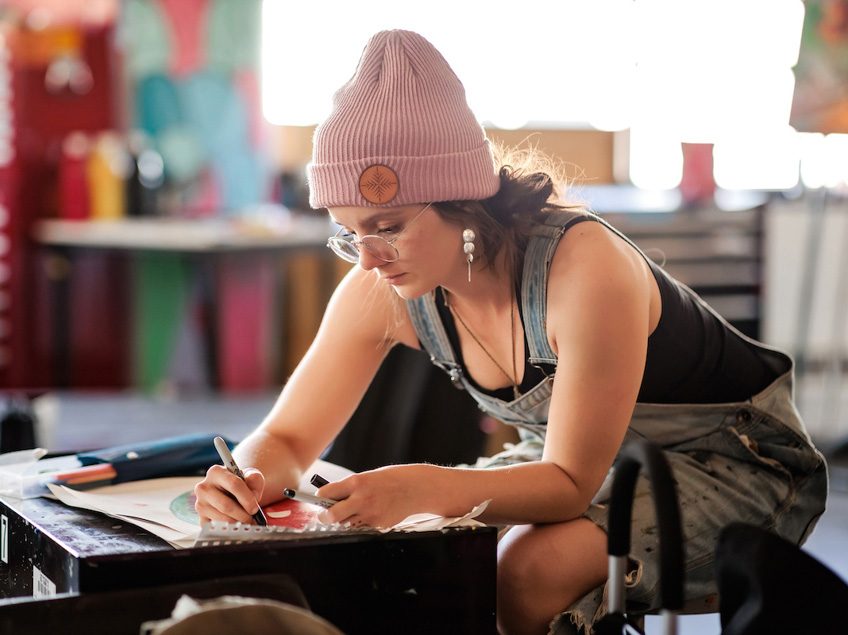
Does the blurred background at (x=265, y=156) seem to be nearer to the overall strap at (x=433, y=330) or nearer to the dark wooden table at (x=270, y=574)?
the overall strap at (x=433, y=330)

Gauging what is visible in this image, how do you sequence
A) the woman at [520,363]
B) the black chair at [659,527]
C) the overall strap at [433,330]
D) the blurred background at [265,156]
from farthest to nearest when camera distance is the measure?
the blurred background at [265,156] → the overall strap at [433,330] → the woman at [520,363] → the black chair at [659,527]

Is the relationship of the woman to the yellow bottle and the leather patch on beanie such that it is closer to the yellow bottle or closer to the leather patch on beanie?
the leather patch on beanie

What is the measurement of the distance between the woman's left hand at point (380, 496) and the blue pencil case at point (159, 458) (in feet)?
1.08

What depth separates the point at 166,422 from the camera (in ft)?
14.0

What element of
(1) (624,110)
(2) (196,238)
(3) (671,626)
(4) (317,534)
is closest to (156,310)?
(2) (196,238)

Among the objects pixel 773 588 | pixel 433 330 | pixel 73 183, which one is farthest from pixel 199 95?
pixel 773 588

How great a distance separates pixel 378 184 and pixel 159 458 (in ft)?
1.49

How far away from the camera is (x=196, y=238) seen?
14.2ft

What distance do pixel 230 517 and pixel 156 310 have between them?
3910 mm

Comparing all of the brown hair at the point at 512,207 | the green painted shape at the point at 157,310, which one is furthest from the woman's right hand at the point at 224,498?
the green painted shape at the point at 157,310

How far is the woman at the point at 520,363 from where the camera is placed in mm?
1236

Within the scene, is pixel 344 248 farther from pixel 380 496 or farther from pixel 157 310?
pixel 157 310

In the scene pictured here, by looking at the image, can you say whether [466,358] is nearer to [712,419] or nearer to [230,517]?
[712,419]

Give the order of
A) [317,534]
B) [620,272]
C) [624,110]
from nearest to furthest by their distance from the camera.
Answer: [317,534], [620,272], [624,110]
